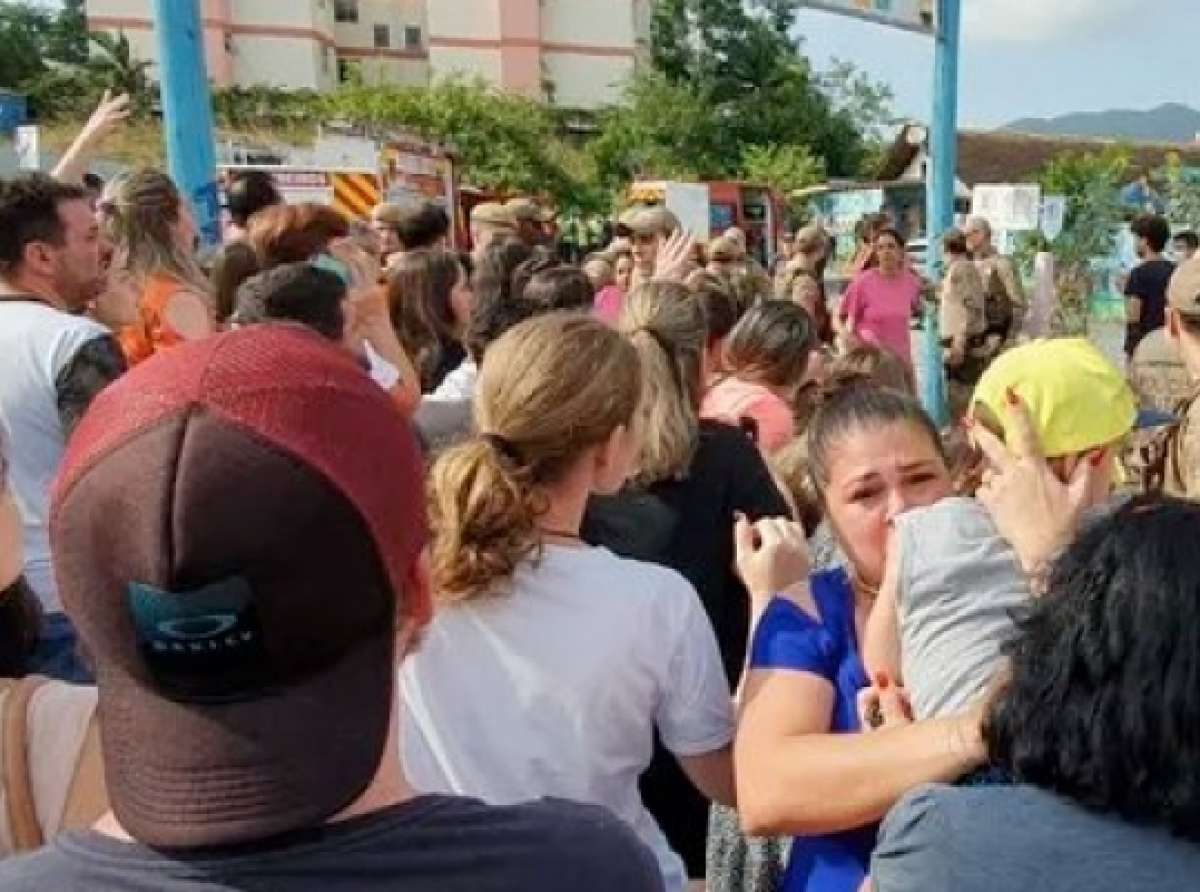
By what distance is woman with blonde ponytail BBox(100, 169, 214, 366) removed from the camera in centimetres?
354

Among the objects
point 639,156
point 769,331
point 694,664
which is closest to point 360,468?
point 694,664

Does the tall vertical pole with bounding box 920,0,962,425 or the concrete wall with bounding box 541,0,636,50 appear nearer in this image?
the tall vertical pole with bounding box 920,0,962,425

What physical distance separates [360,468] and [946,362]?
24.4 feet

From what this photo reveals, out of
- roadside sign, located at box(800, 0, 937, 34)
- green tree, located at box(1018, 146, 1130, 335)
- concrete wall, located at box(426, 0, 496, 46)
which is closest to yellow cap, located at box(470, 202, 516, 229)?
roadside sign, located at box(800, 0, 937, 34)

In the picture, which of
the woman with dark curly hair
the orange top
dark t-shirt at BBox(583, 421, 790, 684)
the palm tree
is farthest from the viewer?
the palm tree

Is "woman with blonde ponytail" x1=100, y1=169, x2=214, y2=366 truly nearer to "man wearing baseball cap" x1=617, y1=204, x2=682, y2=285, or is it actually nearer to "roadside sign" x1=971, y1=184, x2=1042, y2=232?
"man wearing baseball cap" x1=617, y1=204, x2=682, y2=285

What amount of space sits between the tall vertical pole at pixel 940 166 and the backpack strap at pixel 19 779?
23.4ft

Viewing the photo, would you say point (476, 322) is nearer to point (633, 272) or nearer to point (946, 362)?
point (633, 272)

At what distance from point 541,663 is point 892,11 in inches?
274

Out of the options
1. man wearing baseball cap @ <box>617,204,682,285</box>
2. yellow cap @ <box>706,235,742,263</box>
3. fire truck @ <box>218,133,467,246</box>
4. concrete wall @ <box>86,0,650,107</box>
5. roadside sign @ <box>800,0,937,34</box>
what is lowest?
yellow cap @ <box>706,235,742,263</box>

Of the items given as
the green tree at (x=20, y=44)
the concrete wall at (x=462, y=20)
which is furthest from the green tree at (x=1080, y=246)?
the concrete wall at (x=462, y=20)

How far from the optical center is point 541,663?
1.70m

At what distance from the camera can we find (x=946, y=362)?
7910 mm

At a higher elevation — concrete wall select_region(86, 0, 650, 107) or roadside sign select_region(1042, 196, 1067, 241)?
concrete wall select_region(86, 0, 650, 107)
